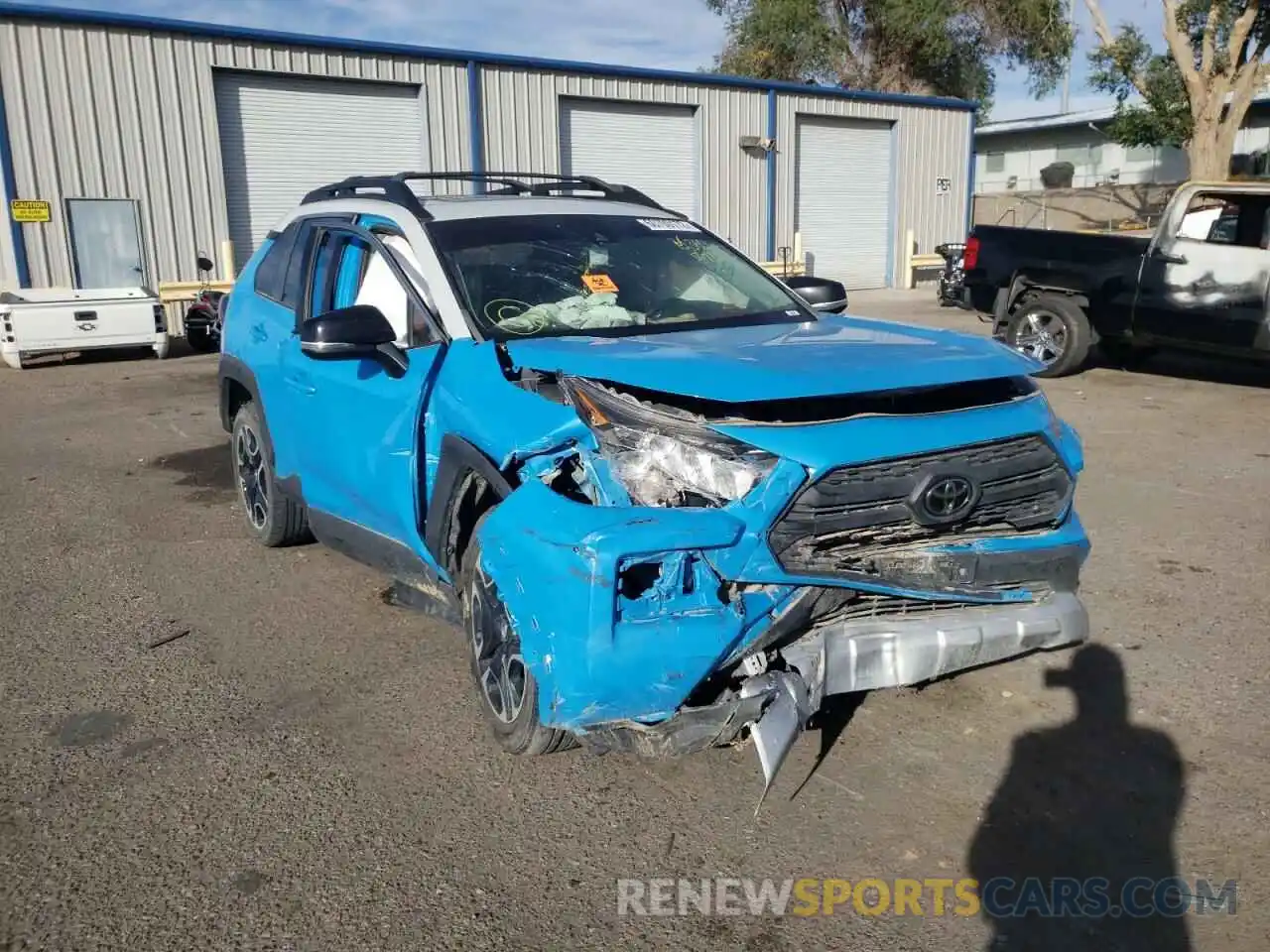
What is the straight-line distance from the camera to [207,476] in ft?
25.4

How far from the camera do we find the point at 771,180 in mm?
23406

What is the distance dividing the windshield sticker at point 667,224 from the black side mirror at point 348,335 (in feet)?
4.77

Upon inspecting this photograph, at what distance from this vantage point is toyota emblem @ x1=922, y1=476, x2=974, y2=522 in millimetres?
3156

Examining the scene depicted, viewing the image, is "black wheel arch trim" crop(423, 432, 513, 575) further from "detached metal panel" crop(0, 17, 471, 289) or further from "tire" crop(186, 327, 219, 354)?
"detached metal panel" crop(0, 17, 471, 289)

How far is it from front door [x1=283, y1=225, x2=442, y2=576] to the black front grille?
60.8 inches

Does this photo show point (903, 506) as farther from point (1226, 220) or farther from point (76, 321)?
point (76, 321)

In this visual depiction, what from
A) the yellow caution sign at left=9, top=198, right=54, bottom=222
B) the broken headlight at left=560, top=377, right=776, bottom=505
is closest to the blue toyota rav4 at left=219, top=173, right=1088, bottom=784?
the broken headlight at left=560, top=377, right=776, bottom=505

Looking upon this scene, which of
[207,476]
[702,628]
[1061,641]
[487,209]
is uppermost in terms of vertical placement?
[487,209]

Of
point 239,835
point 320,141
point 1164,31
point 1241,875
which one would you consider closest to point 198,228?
point 320,141

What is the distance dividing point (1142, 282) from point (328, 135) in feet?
44.4

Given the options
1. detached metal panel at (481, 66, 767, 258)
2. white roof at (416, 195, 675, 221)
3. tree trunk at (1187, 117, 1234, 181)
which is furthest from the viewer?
tree trunk at (1187, 117, 1234, 181)

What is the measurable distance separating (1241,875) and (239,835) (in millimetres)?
2809

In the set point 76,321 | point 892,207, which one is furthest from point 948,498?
point 892,207

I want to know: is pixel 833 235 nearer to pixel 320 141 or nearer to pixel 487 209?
pixel 320 141
